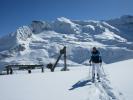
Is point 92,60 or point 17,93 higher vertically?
point 92,60

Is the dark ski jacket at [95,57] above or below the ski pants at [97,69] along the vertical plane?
above

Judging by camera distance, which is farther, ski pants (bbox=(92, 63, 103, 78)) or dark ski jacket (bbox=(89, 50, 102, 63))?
dark ski jacket (bbox=(89, 50, 102, 63))

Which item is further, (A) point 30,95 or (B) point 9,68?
(B) point 9,68

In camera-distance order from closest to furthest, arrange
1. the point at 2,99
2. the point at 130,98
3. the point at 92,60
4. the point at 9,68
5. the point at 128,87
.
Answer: the point at 130,98 → the point at 2,99 → the point at 128,87 → the point at 92,60 → the point at 9,68

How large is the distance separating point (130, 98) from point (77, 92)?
2592mm

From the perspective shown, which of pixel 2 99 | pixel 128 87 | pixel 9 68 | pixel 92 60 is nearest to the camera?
pixel 2 99

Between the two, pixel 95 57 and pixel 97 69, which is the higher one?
pixel 95 57

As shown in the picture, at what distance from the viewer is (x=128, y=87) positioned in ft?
39.4

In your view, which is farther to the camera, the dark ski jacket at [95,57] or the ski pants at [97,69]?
the dark ski jacket at [95,57]

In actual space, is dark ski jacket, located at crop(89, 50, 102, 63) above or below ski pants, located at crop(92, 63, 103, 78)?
above

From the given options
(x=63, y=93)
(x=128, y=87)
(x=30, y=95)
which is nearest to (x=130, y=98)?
(x=128, y=87)

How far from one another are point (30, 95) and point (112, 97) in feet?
11.8

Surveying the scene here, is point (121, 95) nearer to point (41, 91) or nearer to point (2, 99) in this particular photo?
point (41, 91)

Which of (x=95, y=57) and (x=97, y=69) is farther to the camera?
(x=95, y=57)
